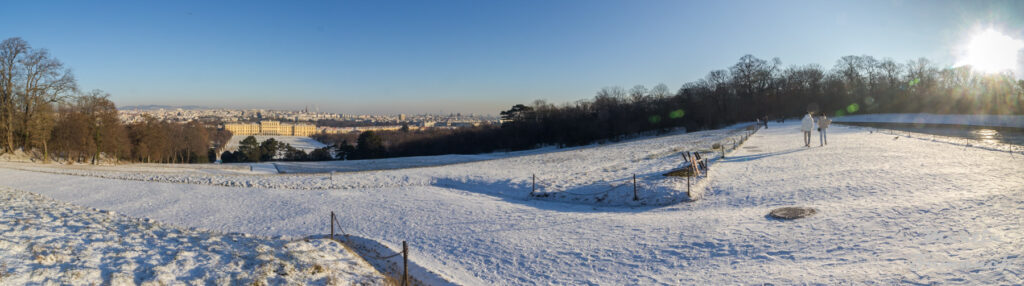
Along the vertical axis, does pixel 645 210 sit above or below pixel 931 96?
below

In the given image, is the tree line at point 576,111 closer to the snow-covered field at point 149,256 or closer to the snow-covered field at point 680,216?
the snow-covered field at point 680,216

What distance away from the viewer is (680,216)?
12867 mm

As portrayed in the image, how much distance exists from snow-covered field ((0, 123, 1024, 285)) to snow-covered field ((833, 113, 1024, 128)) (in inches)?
1518

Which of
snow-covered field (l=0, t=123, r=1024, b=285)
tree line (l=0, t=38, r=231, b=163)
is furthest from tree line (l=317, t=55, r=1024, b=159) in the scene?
snow-covered field (l=0, t=123, r=1024, b=285)

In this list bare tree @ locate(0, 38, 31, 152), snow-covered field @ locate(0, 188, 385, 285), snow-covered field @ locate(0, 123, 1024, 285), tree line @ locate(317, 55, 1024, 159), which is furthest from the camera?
tree line @ locate(317, 55, 1024, 159)

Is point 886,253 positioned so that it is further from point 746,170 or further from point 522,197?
point 522,197

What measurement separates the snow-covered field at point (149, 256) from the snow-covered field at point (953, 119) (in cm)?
6438

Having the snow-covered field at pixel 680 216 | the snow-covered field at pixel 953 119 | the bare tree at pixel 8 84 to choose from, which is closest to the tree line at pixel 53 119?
the bare tree at pixel 8 84

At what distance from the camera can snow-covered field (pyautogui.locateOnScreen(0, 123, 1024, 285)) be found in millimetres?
7949

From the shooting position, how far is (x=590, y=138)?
75.9 metres

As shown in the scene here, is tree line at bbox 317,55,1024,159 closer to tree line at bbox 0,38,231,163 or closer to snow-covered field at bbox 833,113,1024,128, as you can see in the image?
snow-covered field at bbox 833,113,1024,128

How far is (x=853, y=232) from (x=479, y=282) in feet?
27.4

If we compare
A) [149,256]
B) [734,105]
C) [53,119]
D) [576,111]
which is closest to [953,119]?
[734,105]

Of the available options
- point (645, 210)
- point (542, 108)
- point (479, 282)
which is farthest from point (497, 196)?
point (542, 108)
